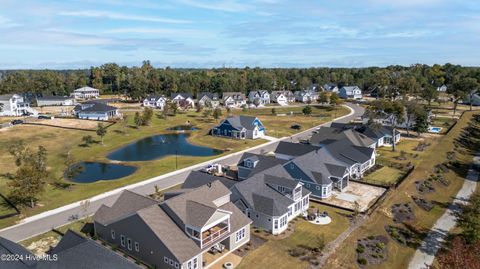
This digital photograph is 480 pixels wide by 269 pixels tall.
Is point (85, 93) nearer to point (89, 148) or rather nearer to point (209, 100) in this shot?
point (209, 100)

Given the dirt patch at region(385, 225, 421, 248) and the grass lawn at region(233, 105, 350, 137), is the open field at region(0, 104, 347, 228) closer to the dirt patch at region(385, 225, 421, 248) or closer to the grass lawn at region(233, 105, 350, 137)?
the grass lawn at region(233, 105, 350, 137)

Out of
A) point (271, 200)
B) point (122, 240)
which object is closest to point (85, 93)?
point (122, 240)

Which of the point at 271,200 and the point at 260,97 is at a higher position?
the point at 260,97

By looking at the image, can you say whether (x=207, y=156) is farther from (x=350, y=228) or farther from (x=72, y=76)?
(x=72, y=76)

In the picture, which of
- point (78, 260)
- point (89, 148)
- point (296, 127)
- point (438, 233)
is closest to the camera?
point (78, 260)

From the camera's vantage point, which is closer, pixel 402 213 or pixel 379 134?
pixel 402 213

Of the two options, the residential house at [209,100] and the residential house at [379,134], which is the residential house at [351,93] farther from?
the residential house at [379,134]

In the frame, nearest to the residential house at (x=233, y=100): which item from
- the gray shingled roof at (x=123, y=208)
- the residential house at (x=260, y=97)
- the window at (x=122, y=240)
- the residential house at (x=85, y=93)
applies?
the residential house at (x=260, y=97)

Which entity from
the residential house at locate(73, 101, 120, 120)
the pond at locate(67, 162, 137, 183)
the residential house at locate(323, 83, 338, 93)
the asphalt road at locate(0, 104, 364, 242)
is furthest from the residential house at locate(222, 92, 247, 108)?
the asphalt road at locate(0, 104, 364, 242)
